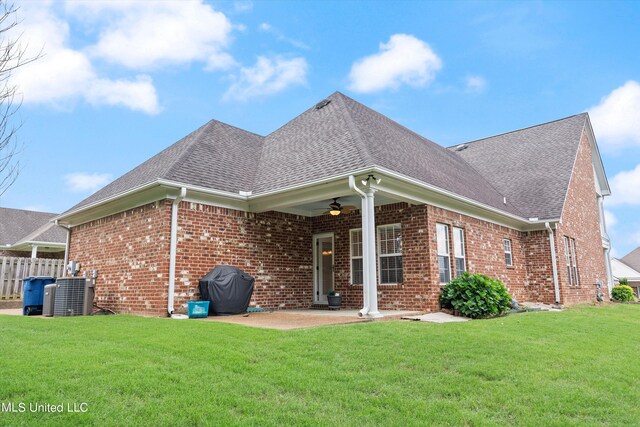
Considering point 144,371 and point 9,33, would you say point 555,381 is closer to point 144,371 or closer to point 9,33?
point 144,371

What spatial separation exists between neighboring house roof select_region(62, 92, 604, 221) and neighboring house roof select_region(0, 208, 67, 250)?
10.3 m

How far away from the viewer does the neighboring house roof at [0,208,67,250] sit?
2144 centimetres

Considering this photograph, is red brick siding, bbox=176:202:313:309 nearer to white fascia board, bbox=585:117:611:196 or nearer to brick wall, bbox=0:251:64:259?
white fascia board, bbox=585:117:611:196

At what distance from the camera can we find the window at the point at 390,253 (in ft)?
35.8

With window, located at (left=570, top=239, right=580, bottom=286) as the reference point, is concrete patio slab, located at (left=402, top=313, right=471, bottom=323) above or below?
below

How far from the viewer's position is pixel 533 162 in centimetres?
1864

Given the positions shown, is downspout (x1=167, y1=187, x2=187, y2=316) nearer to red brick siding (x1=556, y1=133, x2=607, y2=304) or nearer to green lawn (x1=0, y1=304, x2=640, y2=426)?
green lawn (x1=0, y1=304, x2=640, y2=426)

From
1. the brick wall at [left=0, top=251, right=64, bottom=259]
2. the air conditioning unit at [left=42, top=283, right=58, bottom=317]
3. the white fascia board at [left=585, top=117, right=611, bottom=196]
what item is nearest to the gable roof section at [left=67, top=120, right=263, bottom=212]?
the air conditioning unit at [left=42, top=283, right=58, bottom=317]

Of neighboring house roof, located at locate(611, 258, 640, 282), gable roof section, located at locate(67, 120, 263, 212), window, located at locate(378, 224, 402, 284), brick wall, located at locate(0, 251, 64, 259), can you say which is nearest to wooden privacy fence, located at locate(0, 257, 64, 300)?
gable roof section, located at locate(67, 120, 263, 212)

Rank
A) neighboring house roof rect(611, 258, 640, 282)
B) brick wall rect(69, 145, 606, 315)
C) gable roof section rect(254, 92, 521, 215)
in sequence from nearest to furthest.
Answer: brick wall rect(69, 145, 606, 315) → gable roof section rect(254, 92, 521, 215) → neighboring house roof rect(611, 258, 640, 282)

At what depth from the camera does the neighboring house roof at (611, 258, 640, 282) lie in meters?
34.1

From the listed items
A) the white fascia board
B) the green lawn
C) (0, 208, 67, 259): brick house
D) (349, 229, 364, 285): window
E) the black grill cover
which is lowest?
the green lawn

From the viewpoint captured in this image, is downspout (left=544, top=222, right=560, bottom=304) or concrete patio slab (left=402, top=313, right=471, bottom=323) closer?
concrete patio slab (left=402, top=313, right=471, bottom=323)

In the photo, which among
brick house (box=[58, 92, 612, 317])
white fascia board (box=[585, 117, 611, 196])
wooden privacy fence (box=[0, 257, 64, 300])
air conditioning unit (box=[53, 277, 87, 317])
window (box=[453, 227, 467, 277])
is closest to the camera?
brick house (box=[58, 92, 612, 317])
